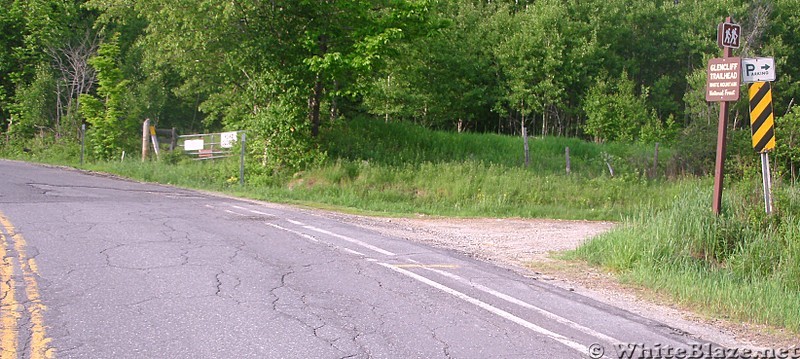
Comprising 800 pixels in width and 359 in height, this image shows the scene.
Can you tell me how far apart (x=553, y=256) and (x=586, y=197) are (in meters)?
11.4

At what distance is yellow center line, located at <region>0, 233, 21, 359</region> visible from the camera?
19.5 feet

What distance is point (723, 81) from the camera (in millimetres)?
11211

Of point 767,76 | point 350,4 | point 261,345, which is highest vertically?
point 350,4

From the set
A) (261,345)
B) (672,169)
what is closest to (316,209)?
(261,345)

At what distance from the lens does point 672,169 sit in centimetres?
3042

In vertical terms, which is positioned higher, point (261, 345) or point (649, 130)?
point (649, 130)

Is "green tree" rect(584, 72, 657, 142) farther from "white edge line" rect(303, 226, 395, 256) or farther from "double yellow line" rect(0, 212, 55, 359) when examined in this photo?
"double yellow line" rect(0, 212, 55, 359)

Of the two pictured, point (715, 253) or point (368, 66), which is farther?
point (368, 66)

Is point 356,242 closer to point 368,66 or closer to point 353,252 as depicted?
point 353,252

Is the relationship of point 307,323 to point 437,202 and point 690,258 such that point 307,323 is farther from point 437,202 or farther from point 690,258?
point 437,202

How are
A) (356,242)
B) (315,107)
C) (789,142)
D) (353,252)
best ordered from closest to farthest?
(353,252) < (356,242) < (315,107) < (789,142)

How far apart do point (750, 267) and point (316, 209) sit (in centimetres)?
1085

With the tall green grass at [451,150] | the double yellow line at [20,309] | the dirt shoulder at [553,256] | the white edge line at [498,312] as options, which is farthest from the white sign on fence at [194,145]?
the white edge line at [498,312]

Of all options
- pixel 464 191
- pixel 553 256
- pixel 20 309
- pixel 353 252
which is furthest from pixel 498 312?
pixel 464 191
